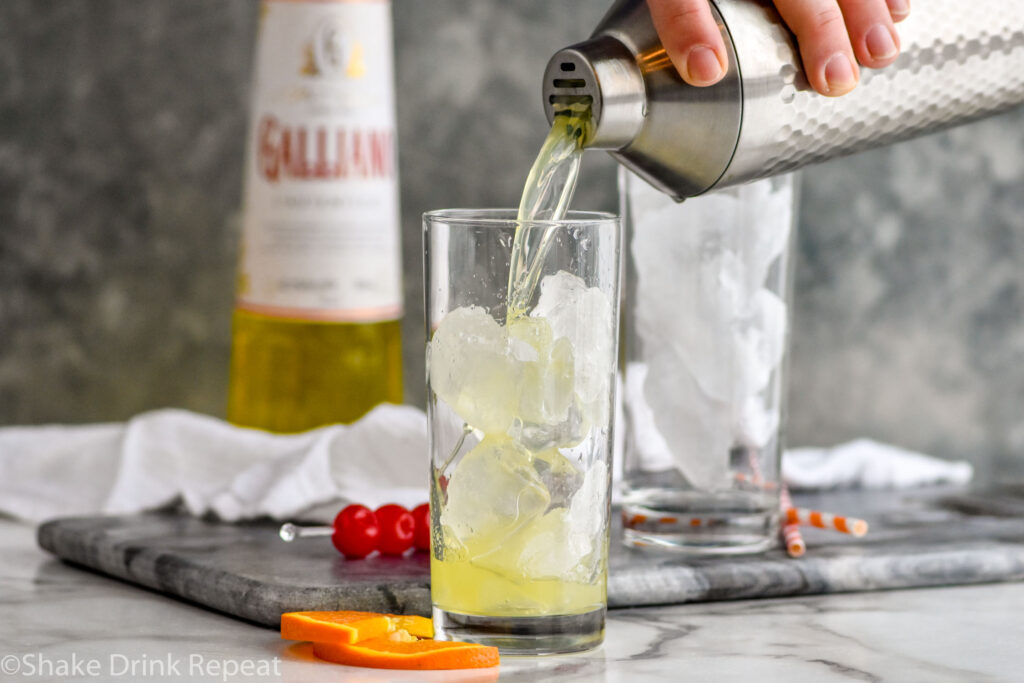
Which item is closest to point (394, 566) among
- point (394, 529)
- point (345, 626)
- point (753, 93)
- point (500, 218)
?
point (394, 529)

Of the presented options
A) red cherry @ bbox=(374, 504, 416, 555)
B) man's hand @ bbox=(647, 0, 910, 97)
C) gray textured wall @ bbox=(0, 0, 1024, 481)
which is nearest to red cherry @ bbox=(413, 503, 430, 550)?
red cherry @ bbox=(374, 504, 416, 555)

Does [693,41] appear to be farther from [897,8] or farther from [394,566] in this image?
[394,566]

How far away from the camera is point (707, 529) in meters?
0.96

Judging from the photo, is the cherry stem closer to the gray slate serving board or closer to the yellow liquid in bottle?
the gray slate serving board

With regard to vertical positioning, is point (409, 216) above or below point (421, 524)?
above

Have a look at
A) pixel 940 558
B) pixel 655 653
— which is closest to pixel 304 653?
pixel 655 653

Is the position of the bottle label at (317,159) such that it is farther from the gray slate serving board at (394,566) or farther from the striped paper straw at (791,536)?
the striped paper straw at (791,536)

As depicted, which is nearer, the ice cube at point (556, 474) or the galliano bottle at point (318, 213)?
the ice cube at point (556, 474)

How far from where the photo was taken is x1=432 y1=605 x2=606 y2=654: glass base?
0.71m

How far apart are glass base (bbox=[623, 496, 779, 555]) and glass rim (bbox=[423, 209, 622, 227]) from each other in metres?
0.30

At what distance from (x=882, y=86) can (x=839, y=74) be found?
0.06 metres

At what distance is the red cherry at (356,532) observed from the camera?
90 cm

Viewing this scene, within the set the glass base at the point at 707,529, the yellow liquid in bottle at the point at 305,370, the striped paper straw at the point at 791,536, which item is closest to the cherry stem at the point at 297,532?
the glass base at the point at 707,529

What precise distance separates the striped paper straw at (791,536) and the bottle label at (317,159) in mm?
526
